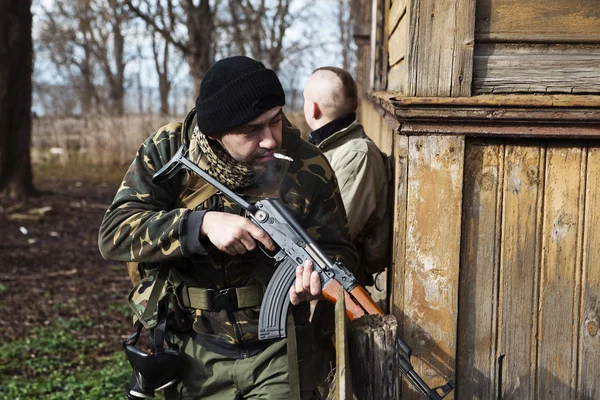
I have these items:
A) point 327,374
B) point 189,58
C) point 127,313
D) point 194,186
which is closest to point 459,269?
point 327,374

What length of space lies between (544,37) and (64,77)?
50785 millimetres

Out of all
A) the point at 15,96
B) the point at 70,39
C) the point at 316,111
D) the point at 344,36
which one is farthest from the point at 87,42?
the point at 316,111

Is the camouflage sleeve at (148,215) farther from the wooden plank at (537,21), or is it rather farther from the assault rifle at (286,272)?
the wooden plank at (537,21)

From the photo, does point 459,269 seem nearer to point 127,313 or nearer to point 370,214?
point 370,214

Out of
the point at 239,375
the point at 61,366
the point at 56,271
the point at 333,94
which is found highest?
the point at 333,94

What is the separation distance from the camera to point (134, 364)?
3328 millimetres

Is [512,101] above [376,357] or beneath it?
above

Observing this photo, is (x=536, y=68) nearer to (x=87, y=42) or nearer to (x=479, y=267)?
(x=479, y=267)

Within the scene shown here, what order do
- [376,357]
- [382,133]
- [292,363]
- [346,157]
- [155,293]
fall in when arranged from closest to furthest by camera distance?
[376,357] < [292,363] < [155,293] < [346,157] < [382,133]

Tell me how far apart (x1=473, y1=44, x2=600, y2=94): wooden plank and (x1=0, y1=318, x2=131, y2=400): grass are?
3.45 m

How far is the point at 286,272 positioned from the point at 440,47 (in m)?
1.26

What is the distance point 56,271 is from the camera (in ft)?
31.1

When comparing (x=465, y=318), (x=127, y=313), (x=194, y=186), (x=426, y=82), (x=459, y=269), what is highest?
(x=426, y=82)

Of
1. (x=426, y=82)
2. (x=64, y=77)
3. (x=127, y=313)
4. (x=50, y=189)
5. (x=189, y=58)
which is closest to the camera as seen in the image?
(x=426, y=82)
